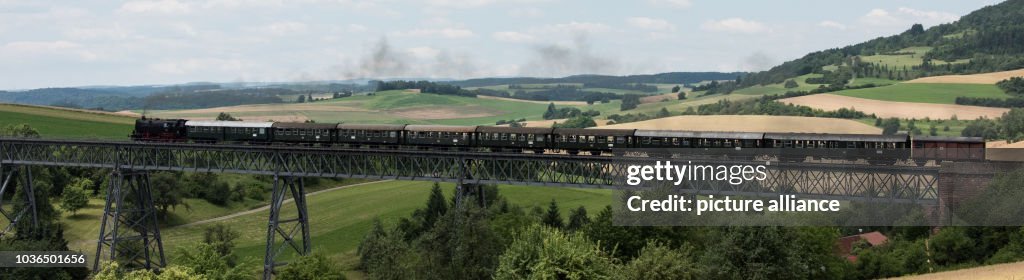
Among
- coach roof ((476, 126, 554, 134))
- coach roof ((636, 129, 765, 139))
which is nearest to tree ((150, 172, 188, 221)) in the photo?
coach roof ((476, 126, 554, 134))

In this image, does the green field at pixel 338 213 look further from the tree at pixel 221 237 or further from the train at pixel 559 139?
the train at pixel 559 139

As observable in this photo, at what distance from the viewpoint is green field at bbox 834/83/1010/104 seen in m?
154

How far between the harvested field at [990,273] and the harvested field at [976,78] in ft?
445

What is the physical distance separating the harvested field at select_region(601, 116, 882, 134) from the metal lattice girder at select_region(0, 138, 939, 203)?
2800 inches

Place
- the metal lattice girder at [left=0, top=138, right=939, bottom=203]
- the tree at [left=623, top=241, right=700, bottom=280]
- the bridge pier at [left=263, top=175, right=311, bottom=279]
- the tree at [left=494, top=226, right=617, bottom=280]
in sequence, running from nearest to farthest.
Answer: the tree at [left=623, top=241, right=700, bottom=280], the tree at [left=494, top=226, right=617, bottom=280], the metal lattice girder at [left=0, top=138, right=939, bottom=203], the bridge pier at [left=263, top=175, right=311, bottom=279]

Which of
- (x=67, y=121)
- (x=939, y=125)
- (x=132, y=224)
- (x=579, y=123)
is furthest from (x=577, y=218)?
(x=579, y=123)

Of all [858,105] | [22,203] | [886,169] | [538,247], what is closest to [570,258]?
[538,247]

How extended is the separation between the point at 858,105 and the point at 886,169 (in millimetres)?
113640

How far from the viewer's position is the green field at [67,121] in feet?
411

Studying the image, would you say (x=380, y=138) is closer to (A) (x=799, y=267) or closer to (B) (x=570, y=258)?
(B) (x=570, y=258)

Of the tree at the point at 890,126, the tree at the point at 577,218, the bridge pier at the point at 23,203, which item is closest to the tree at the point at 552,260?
the tree at the point at 577,218

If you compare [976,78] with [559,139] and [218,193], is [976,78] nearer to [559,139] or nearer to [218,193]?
[218,193]

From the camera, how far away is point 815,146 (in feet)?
170

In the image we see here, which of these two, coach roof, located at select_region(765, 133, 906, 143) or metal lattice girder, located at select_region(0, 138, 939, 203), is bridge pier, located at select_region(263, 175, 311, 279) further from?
coach roof, located at select_region(765, 133, 906, 143)
